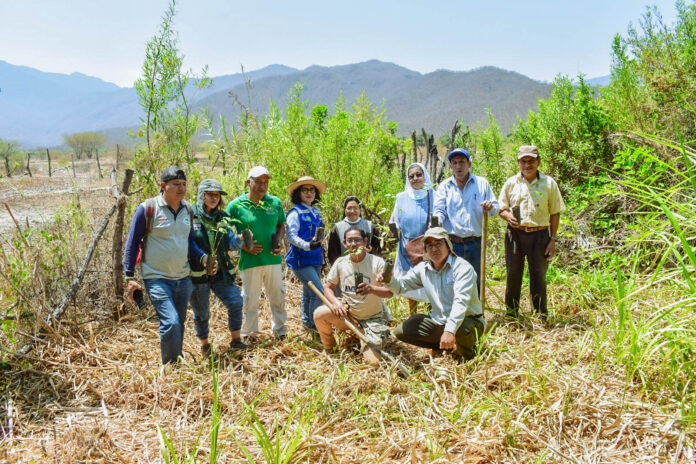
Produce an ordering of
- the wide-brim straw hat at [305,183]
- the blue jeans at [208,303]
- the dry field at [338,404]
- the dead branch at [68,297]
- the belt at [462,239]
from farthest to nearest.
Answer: the wide-brim straw hat at [305,183] → the belt at [462,239] → the blue jeans at [208,303] → the dead branch at [68,297] → the dry field at [338,404]

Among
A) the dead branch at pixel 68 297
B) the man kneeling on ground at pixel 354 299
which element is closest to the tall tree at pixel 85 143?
the dead branch at pixel 68 297

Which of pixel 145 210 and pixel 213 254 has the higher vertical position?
pixel 145 210

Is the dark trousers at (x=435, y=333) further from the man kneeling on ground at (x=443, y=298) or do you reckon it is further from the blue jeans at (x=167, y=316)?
the blue jeans at (x=167, y=316)

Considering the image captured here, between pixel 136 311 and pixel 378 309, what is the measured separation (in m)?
2.62

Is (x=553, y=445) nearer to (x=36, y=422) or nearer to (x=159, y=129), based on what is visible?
(x=36, y=422)

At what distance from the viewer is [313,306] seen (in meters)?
4.15

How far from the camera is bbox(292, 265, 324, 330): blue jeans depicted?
13.4ft

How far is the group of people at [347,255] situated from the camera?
10.7ft

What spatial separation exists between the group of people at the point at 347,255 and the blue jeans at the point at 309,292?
0.01m

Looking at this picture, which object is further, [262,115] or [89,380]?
[262,115]

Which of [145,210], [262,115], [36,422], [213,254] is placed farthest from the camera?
[262,115]

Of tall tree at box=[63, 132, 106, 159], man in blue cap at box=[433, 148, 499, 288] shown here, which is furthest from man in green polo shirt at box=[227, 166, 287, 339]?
tall tree at box=[63, 132, 106, 159]

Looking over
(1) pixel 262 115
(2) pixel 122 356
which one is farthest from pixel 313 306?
(1) pixel 262 115

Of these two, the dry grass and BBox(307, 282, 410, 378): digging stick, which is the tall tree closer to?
the dry grass
